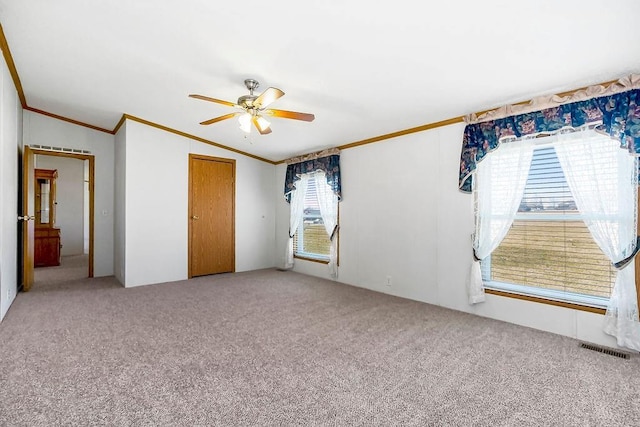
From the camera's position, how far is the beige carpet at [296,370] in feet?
5.79

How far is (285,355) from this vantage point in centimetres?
249

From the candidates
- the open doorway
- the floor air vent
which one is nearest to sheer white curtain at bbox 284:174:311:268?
the open doorway

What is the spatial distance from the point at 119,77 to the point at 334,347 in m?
3.56

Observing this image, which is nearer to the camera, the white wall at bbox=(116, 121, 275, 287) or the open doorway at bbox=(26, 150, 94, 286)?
the white wall at bbox=(116, 121, 275, 287)

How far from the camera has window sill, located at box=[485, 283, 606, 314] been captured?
281 cm

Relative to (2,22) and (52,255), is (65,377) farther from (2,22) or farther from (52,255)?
(52,255)

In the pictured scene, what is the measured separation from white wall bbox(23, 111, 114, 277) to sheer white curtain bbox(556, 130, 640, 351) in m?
6.53

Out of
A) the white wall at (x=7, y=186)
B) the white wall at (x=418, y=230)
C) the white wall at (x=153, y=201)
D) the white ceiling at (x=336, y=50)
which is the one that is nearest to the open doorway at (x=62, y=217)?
the white wall at (x=153, y=201)

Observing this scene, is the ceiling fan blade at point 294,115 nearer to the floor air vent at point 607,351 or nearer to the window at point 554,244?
the window at point 554,244

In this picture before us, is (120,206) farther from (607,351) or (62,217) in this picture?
(607,351)

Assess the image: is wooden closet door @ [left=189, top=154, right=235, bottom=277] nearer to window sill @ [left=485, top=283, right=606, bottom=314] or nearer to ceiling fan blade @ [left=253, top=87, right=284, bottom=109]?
ceiling fan blade @ [left=253, top=87, right=284, bottom=109]

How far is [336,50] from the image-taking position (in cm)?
262

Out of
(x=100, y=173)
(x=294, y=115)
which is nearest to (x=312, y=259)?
(x=294, y=115)

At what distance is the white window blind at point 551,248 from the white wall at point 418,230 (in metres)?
0.20
